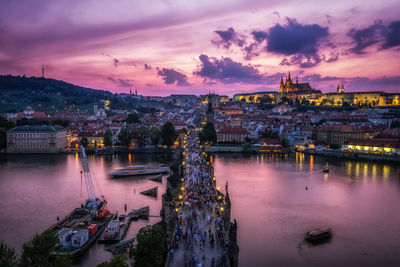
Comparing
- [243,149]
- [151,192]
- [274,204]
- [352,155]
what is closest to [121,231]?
[151,192]

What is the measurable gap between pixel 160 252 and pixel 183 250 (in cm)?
89

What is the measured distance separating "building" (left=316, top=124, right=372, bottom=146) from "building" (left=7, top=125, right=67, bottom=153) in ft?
83.7

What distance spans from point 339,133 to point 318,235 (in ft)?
76.2

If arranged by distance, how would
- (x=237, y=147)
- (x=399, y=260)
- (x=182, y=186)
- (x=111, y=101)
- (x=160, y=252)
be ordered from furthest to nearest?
(x=111, y=101) < (x=237, y=147) < (x=182, y=186) < (x=399, y=260) < (x=160, y=252)

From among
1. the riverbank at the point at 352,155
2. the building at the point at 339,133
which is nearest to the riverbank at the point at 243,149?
the riverbank at the point at 352,155

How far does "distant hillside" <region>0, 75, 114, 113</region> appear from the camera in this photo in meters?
65.1

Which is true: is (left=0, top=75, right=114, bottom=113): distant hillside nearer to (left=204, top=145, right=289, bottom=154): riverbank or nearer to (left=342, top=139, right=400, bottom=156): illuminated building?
(left=204, top=145, right=289, bottom=154): riverbank

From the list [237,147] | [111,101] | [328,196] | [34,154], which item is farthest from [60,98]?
[328,196]

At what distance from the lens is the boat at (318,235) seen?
9289 mm

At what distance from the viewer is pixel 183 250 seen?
271 inches

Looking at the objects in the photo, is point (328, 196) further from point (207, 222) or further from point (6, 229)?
point (6, 229)

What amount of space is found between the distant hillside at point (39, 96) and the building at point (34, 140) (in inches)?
1310

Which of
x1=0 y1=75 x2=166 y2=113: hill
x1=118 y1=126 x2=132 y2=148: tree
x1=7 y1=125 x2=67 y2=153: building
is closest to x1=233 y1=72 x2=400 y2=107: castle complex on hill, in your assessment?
x1=0 y1=75 x2=166 y2=113: hill

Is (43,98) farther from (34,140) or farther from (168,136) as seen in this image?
(168,136)
